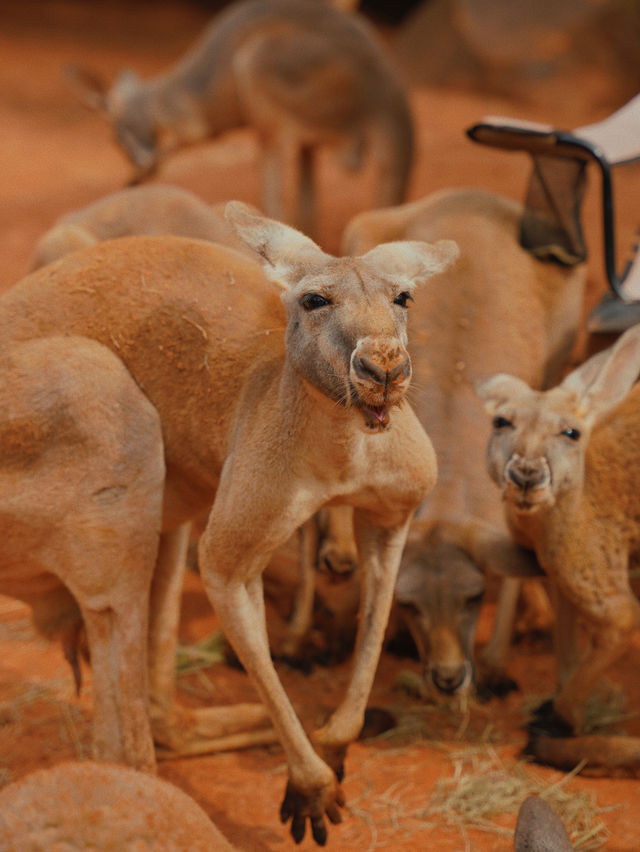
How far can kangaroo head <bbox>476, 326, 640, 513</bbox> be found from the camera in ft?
11.5

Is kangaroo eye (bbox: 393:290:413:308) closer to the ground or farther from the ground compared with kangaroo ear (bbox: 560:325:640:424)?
farther from the ground

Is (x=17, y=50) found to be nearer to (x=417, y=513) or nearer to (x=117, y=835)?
(x=417, y=513)

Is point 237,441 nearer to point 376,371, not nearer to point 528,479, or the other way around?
point 376,371

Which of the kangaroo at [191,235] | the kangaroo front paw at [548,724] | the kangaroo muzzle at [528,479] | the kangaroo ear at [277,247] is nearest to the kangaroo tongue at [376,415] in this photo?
the kangaroo ear at [277,247]

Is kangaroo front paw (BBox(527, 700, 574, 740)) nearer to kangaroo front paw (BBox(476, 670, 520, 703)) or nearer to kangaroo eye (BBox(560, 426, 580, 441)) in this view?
kangaroo front paw (BBox(476, 670, 520, 703))

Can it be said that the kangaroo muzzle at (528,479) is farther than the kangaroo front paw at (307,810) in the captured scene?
Yes

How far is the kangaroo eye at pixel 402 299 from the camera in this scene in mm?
2652

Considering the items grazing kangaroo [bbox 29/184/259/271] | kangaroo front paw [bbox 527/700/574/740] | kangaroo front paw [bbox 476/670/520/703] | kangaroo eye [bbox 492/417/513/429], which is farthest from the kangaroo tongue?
grazing kangaroo [bbox 29/184/259/271]

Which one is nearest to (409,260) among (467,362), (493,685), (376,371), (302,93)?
(376,371)

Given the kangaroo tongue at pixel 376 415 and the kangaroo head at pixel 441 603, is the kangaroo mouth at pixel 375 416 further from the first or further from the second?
the kangaroo head at pixel 441 603

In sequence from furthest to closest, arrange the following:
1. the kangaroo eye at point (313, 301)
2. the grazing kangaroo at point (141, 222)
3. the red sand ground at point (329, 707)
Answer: the grazing kangaroo at point (141, 222) < the red sand ground at point (329, 707) < the kangaroo eye at point (313, 301)

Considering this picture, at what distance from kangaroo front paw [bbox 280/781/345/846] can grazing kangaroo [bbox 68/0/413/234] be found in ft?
17.7

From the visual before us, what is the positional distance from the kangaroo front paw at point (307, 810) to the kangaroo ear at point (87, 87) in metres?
7.70

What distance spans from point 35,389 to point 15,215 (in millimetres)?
5942
